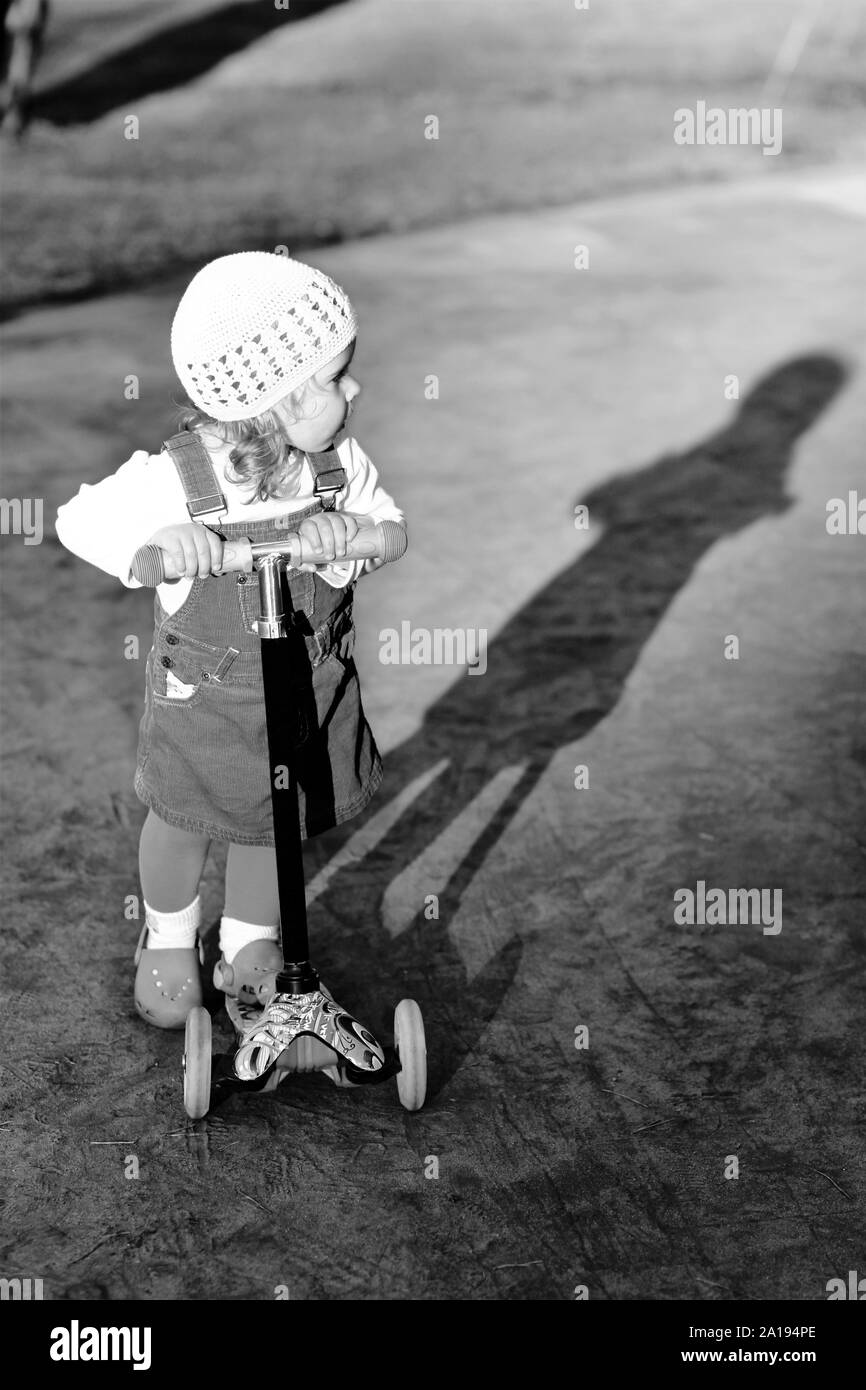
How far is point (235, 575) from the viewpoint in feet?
8.56

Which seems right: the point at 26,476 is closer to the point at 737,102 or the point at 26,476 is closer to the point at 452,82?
the point at 452,82

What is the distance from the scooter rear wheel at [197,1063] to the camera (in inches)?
104

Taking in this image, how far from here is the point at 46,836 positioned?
362 cm

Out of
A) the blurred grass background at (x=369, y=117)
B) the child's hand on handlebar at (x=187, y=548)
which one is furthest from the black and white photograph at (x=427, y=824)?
the blurred grass background at (x=369, y=117)

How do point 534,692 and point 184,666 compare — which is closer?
point 184,666

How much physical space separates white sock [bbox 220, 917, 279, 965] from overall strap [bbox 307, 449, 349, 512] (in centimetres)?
87

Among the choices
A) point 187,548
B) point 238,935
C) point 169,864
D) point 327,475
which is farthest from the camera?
point 238,935

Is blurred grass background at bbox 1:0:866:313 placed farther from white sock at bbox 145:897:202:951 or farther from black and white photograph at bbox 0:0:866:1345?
white sock at bbox 145:897:202:951

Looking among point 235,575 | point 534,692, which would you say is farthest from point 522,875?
point 235,575

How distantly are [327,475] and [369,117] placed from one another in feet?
35.0

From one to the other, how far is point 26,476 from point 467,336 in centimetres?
254

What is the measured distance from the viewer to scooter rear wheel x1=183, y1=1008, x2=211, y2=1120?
2654mm

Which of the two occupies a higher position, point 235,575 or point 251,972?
point 235,575

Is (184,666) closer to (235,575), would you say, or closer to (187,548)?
(235,575)
